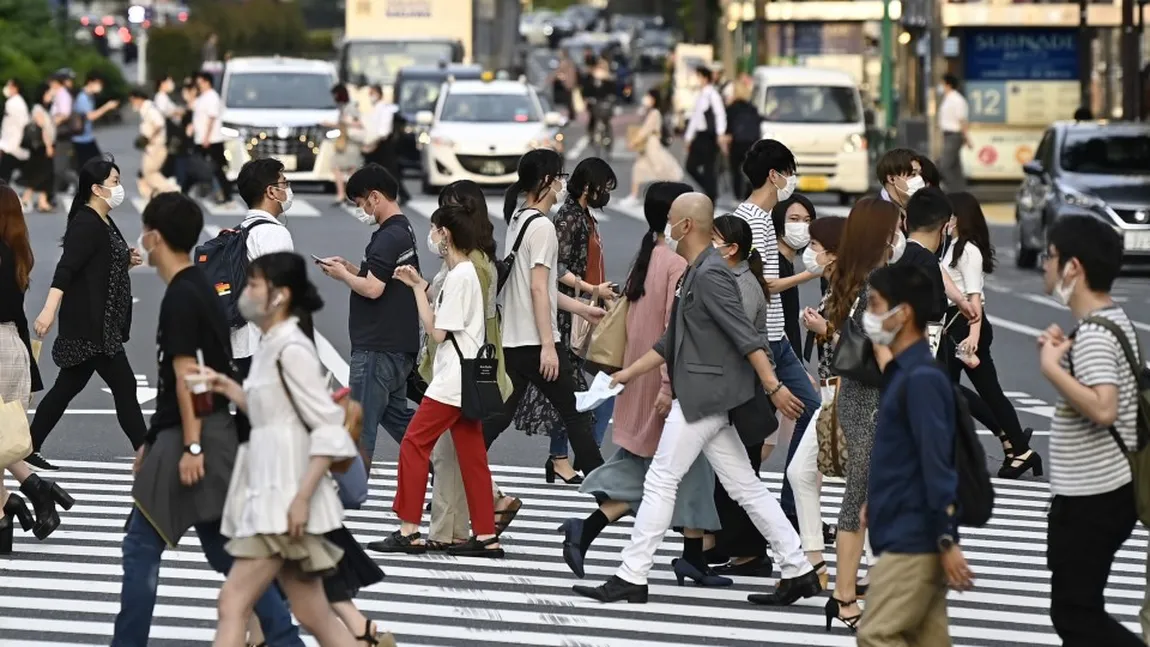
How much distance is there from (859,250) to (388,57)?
118ft

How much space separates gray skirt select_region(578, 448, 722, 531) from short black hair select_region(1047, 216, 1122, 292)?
8.15 feet

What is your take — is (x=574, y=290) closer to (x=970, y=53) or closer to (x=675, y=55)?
(x=970, y=53)

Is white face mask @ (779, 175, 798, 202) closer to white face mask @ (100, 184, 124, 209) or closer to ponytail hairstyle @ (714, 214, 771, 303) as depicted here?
ponytail hairstyle @ (714, 214, 771, 303)

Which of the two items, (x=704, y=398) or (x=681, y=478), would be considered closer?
(x=704, y=398)

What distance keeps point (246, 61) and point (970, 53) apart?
412 inches

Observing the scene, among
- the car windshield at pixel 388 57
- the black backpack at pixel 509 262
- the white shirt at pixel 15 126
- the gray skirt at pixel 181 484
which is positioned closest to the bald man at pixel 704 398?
the black backpack at pixel 509 262

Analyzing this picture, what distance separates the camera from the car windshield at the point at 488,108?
3450cm

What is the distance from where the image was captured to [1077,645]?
7.13 m

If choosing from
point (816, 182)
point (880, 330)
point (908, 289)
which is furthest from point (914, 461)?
point (816, 182)

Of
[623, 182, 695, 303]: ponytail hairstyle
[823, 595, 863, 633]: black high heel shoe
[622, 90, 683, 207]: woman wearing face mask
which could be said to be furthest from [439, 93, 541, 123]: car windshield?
[823, 595, 863, 633]: black high heel shoe

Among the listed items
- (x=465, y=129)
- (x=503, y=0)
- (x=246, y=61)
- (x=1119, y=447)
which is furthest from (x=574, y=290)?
(x=503, y=0)

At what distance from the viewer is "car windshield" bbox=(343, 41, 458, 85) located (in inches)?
1722

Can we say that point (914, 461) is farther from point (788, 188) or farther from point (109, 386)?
point (109, 386)

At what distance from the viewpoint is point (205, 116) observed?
3148 centimetres
